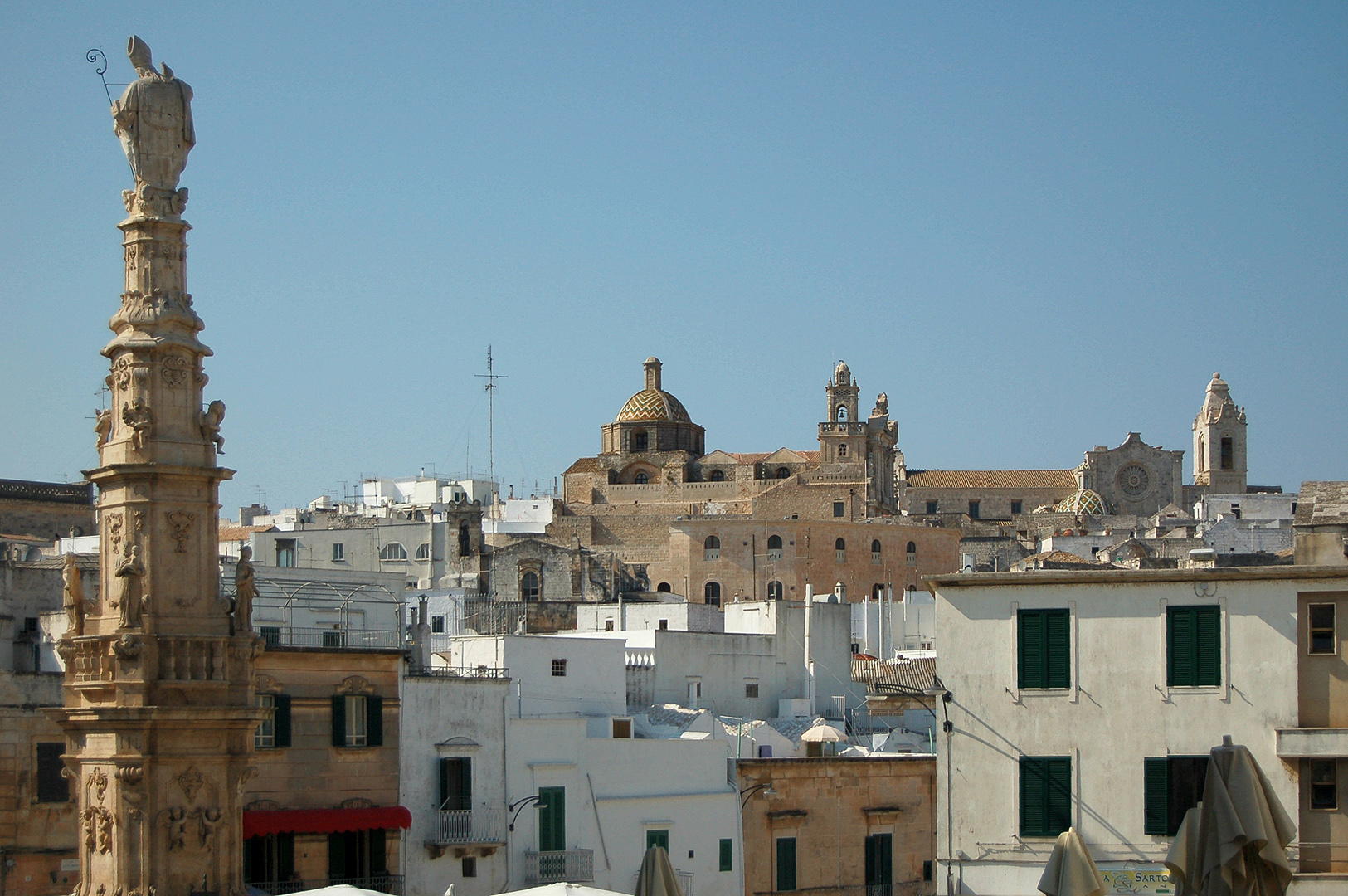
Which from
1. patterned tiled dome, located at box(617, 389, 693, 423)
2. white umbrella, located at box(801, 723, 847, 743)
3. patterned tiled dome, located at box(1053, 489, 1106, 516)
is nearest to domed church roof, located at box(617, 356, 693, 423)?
patterned tiled dome, located at box(617, 389, 693, 423)

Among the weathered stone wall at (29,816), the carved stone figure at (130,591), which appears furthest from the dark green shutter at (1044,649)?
the weathered stone wall at (29,816)

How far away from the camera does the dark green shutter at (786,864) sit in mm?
28156

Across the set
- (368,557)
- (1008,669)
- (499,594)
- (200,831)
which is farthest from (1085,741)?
(499,594)

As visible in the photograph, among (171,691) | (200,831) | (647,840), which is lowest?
(647,840)

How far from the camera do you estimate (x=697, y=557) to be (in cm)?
6644

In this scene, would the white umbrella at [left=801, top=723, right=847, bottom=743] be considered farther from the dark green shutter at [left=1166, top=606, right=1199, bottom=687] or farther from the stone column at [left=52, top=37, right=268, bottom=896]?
the stone column at [left=52, top=37, right=268, bottom=896]

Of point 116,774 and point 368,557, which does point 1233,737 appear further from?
point 368,557

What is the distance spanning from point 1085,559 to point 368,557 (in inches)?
1001

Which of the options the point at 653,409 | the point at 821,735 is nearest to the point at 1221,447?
the point at 653,409

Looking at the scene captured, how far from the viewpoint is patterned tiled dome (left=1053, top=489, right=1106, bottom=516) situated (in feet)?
271

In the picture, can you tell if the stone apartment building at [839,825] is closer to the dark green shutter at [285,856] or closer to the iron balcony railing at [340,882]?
the iron balcony railing at [340,882]

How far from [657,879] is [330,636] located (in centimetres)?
1243

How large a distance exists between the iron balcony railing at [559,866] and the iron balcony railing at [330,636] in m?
3.73

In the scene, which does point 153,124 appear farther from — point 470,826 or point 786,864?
point 786,864
